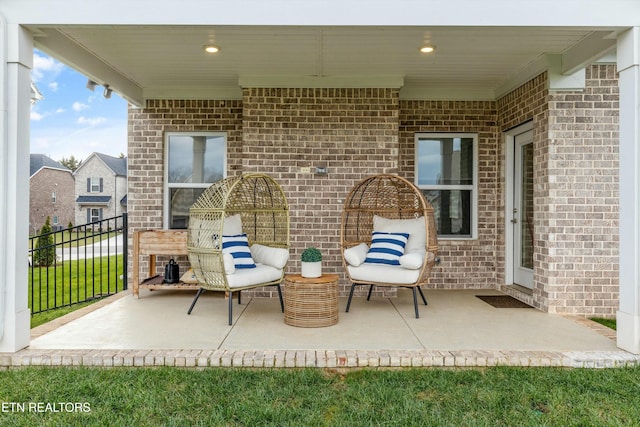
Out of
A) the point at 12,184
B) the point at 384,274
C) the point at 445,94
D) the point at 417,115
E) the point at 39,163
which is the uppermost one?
the point at 39,163

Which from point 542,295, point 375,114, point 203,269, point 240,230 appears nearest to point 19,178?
point 203,269

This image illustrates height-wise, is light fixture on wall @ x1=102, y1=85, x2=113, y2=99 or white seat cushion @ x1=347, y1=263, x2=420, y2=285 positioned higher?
light fixture on wall @ x1=102, y1=85, x2=113, y2=99

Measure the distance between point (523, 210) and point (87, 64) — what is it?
17.6 feet

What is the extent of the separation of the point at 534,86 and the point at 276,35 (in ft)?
9.81

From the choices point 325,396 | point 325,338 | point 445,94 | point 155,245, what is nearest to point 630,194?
point 325,338

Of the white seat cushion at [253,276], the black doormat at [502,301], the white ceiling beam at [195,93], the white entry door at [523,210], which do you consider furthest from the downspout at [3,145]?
the white entry door at [523,210]

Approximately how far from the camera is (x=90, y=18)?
3.28 meters

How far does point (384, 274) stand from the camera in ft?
14.7

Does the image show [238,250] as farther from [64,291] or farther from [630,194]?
[64,291]

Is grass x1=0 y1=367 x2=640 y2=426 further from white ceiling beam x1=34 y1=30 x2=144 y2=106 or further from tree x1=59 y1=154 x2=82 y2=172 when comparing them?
tree x1=59 y1=154 x2=82 y2=172

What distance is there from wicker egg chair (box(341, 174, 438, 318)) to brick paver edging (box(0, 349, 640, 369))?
1.21 m

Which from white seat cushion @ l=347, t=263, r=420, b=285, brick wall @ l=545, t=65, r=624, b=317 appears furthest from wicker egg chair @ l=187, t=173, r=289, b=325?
brick wall @ l=545, t=65, r=624, b=317

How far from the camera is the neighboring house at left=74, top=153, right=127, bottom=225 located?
2836 cm

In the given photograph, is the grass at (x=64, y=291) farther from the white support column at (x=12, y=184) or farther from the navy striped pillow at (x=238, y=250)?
the navy striped pillow at (x=238, y=250)
